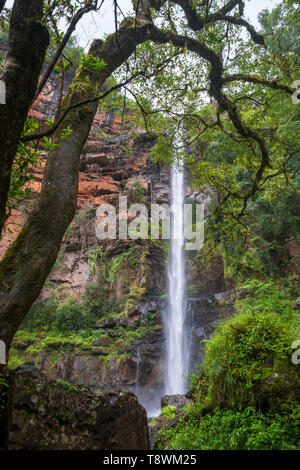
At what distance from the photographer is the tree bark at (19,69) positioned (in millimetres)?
1908

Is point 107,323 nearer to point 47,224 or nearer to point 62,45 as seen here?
point 47,224

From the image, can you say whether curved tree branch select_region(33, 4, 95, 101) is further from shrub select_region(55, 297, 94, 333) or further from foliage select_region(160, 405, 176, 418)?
shrub select_region(55, 297, 94, 333)

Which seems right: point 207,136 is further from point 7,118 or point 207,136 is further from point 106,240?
point 106,240

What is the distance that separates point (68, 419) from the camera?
2348mm

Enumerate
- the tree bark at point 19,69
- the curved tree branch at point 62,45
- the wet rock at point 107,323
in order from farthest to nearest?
the wet rock at point 107,323, the curved tree branch at point 62,45, the tree bark at point 19,69

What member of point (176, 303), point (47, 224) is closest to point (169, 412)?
point (47, 224)

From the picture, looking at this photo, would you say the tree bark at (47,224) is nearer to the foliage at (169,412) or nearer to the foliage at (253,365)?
the foliage at (253,365)


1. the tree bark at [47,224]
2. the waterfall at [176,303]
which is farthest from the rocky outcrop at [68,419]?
the waterfall at [176,303]

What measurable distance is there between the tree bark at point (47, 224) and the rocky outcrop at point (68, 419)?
26.4 inches

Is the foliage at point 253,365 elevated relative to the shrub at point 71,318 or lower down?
elevated

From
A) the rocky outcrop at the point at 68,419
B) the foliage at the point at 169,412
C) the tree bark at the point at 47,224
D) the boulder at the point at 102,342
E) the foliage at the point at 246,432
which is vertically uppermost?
the tree bark at the point at 47,224

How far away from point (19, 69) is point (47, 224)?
1.27 meters

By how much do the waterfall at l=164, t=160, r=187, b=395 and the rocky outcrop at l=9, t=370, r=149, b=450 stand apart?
22.3 feet

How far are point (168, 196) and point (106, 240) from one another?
6.13 meters
